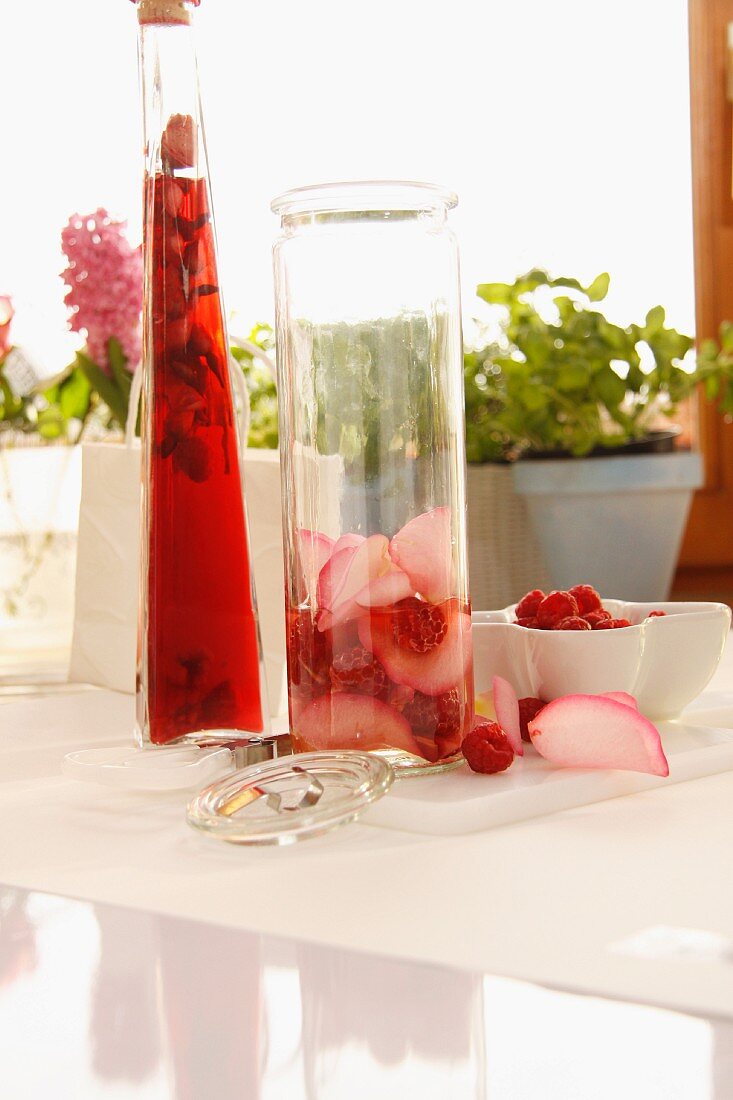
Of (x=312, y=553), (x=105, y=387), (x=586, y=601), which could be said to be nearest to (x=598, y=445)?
(x=105, y=387)

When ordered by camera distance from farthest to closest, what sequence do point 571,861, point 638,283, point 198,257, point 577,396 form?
point 638,283 → point 577,396 → point 198,257 → point 571,861

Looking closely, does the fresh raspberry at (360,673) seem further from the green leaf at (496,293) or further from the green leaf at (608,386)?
the green leaf at (496,293)

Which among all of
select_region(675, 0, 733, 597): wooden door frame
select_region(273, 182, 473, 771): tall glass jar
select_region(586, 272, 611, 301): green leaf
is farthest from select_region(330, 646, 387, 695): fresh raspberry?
select_region(675, 0, 733, 597): wooden door frame

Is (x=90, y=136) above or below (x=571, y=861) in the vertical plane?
above

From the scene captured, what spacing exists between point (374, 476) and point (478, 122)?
68.6 inches

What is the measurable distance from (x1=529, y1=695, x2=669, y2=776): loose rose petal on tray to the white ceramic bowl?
4 cm

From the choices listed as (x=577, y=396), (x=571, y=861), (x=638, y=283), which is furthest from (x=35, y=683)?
(x=638, y=283)

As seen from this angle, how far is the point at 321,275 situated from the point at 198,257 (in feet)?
0.29

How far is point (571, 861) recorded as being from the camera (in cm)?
36

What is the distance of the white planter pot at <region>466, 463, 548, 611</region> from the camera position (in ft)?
4.83

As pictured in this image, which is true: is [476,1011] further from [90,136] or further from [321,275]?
[90,136]

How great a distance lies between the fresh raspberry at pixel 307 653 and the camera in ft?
1.46

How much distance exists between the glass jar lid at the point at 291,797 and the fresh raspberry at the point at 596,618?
141mm

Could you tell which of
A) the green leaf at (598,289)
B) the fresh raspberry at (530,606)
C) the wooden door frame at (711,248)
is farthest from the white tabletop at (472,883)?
the wooden door frame at (711,248)
